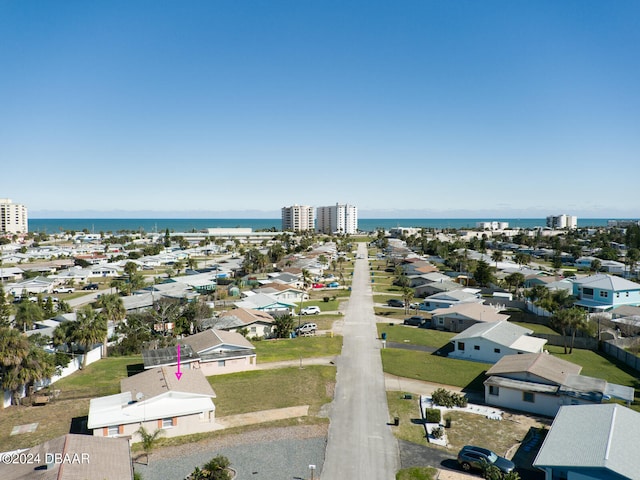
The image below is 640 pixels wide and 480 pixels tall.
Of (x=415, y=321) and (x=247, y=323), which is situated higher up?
(x=247, y=323)

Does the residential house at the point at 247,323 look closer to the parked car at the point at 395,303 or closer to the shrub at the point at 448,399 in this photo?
the parked car at the point at 395,303

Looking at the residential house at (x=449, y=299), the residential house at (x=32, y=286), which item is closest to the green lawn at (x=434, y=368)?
the residential house at (x=449, y=299)

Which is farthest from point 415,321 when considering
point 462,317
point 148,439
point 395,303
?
point 148,439

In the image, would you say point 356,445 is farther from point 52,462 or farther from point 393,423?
point 52,462

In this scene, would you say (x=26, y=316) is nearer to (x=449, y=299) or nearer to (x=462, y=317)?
(x=462, y=317)

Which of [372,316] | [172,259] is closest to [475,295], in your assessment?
[372,316]

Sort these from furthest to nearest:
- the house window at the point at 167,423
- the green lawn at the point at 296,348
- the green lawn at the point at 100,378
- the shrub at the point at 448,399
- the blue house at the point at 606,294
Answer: the blue house at the point at 606,294 → the green lawn at the point at 296,348 → the green lawn at the point at 100,378 → the shrub at the point at 448,399 → the house window at the point at 167,423

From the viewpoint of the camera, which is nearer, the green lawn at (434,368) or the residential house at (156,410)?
the residential house at (156,410)
